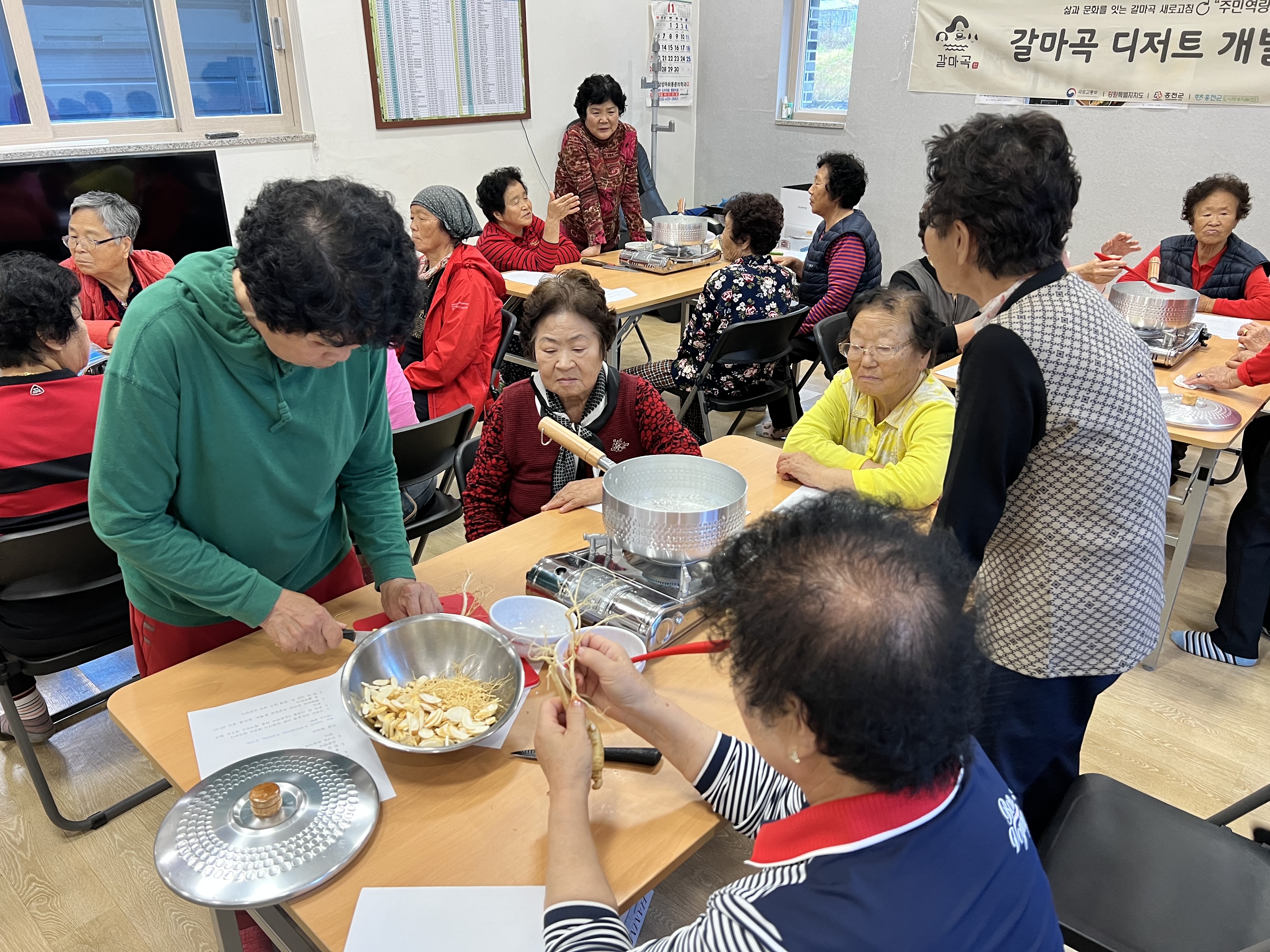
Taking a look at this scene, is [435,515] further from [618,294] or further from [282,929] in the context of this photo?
[618,294]

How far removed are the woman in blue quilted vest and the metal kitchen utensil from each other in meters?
0.42

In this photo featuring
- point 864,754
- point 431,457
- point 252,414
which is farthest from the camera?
point 431,457

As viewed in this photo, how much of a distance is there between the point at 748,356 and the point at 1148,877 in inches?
101

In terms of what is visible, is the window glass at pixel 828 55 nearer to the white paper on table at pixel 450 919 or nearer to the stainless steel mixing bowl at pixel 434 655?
the stainless steel mixing bowl at pixel 434 655

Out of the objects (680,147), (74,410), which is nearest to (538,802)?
(74,410)

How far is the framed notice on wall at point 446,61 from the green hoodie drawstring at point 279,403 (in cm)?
432

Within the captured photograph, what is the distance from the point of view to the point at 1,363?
1.91 metres

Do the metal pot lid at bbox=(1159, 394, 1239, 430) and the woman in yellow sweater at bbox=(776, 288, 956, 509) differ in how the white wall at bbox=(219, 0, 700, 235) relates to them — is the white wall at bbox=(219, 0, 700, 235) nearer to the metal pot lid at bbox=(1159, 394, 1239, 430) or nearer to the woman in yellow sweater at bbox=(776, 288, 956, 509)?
the woman in yellow sweater at bbox=(776, 288, 956, 509)

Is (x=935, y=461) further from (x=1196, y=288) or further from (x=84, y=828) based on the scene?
(x=1196, y=288)

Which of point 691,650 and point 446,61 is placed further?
point 446,61

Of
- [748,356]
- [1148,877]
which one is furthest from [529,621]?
[748,356]

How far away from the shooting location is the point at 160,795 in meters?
2.15

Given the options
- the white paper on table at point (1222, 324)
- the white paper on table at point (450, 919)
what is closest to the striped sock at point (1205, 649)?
the white paper on table at point (1222, 324)

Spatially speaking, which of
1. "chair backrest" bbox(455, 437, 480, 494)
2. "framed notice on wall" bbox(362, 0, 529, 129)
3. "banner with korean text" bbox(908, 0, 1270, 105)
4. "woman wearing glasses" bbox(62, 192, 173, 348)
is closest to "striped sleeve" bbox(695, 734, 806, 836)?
"chair backrest" bbox(455, 437, 480, 494)
